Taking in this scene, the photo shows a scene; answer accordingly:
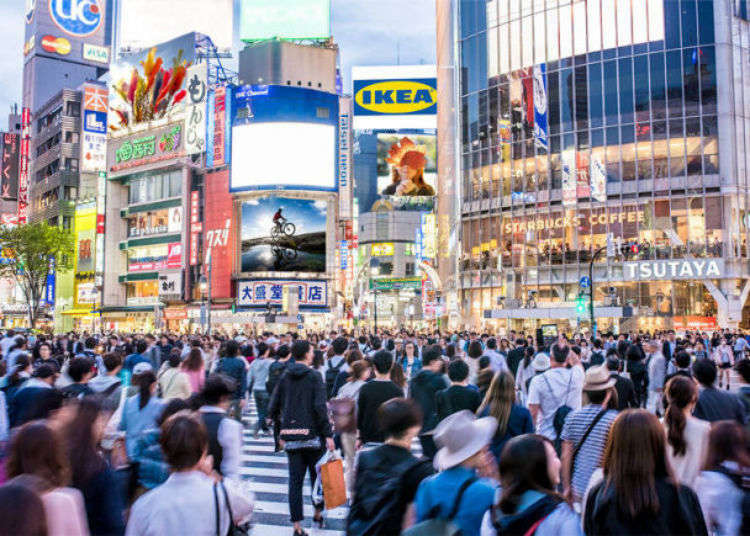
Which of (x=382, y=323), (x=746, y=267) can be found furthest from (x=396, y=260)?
(x=746, y=267)

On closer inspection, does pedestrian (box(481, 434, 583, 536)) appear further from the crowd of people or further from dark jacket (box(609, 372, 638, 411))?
dark jacket (box(609, 372, 638, 411))

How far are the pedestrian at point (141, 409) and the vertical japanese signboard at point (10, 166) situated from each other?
360 feet

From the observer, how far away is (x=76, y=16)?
13112 centimetres

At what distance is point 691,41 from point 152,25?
→ 58139mm

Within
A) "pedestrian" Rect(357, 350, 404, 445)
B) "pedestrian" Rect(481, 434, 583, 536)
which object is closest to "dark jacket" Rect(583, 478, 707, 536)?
"pedestrian" Rect(481, 434, 583, 536)

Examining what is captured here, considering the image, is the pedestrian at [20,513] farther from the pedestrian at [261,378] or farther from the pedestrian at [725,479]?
the pedestrian at [261,378]

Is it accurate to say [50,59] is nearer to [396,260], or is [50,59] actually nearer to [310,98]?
[396,260]

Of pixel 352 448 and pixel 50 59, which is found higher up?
pixel 50 59

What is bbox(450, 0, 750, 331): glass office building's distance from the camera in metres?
47.2

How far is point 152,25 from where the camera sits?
81312 mm

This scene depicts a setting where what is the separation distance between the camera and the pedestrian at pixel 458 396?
795cm

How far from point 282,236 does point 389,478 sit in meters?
59.7

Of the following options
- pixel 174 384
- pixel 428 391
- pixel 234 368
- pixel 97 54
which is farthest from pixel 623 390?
pixel 97 54

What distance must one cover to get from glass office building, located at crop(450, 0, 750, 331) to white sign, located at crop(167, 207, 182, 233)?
27.5 meters
